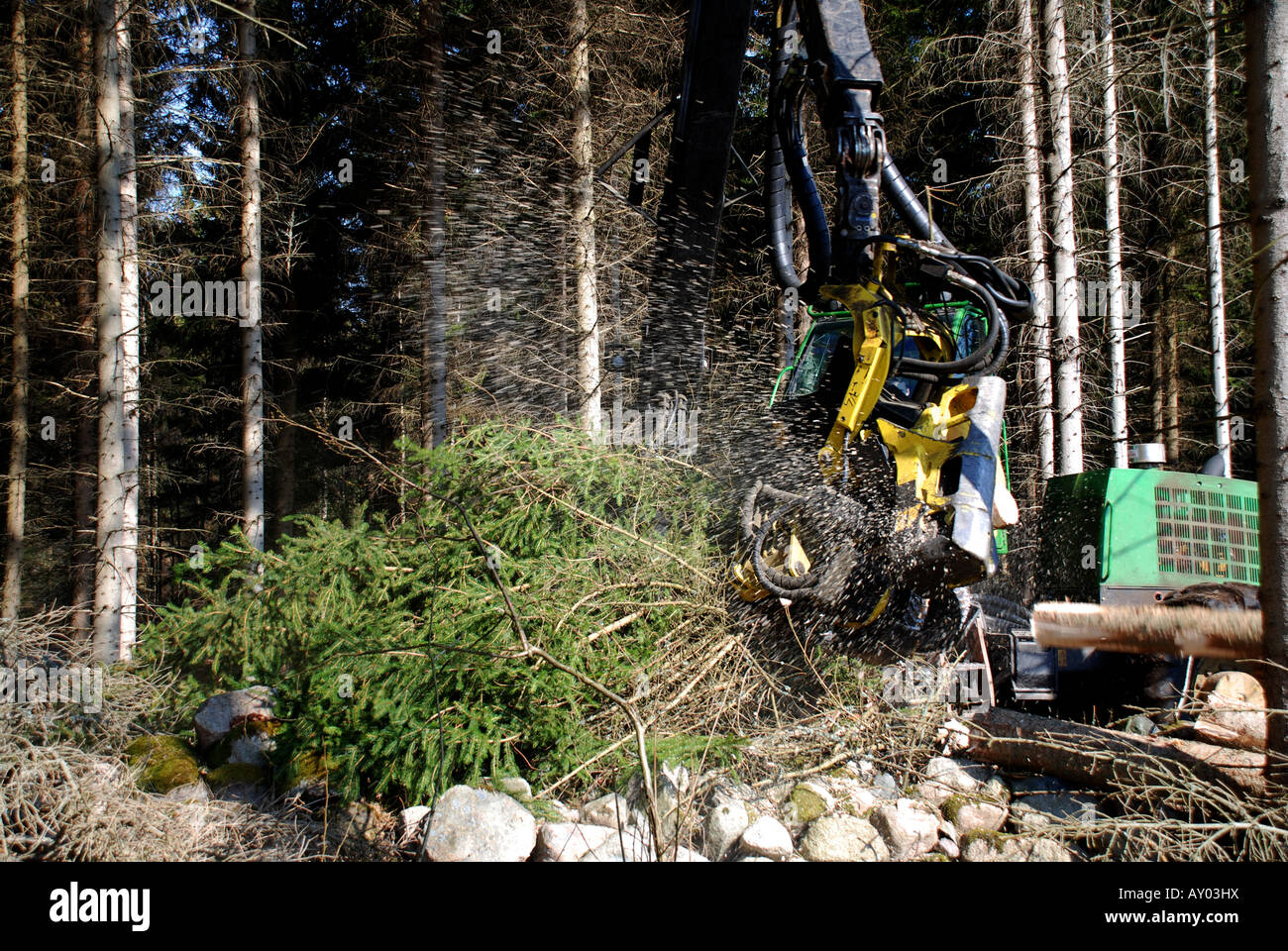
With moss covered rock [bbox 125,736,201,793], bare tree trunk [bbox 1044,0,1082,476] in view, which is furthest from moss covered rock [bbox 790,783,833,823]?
bare tree trunk [bbox 1044,0,1082,476]

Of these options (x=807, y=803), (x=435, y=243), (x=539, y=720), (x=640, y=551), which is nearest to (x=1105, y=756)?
(x=807, y=803)

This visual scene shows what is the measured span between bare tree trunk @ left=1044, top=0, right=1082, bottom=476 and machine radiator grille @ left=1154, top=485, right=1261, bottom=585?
3.71m

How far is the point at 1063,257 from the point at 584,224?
18.4 feet

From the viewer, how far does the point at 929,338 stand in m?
4.60

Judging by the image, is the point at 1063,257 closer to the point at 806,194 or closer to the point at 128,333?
the point at 806,194

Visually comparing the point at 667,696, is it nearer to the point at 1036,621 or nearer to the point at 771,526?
the point at 771,526

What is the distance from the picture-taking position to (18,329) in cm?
1126

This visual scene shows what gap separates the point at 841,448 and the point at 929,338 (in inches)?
38.8

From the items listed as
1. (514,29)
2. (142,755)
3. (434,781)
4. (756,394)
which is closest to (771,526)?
(434,781)

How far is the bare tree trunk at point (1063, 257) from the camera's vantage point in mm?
9258

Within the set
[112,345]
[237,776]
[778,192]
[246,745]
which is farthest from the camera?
[112,345]

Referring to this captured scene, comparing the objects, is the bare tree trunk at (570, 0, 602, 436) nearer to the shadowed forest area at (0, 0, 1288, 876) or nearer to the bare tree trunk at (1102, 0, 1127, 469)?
the shadowed forest area at (0, 0, 1288, 876)

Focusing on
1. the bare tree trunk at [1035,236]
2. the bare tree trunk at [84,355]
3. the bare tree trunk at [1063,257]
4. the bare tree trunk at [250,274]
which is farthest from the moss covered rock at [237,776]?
the bare tree trunk at [1035,236]

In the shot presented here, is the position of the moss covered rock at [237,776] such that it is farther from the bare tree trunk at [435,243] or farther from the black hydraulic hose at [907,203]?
the bare tree trunk at [435,243]
